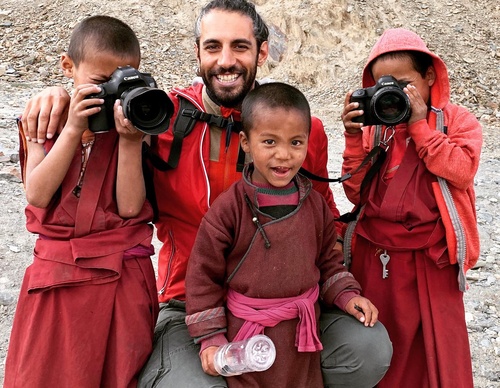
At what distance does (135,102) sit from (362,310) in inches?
44.5

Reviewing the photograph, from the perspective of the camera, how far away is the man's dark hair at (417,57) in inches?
91.8

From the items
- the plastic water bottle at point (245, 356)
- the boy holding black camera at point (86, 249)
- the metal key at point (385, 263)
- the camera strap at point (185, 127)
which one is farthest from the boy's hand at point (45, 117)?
the metal key at point (385, 263)

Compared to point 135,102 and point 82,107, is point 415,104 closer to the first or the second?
point 135,102

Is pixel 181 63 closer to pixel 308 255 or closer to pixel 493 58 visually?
pixel 493 58

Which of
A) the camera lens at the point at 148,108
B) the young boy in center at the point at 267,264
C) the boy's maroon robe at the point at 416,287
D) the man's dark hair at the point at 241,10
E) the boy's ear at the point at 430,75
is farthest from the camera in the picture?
the man's dark hair at the point at 241,10

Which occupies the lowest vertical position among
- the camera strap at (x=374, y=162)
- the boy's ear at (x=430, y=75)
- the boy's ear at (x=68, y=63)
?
the camera strap at (x=374, y=162)

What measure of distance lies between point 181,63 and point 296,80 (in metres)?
2.08

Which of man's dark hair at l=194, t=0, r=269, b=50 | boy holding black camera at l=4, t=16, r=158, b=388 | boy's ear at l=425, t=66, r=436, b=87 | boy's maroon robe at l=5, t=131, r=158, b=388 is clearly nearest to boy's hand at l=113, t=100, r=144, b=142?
boy holding black camera at l=4, t=16, r=158, b=388

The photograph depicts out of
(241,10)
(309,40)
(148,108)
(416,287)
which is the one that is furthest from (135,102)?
(309,40)

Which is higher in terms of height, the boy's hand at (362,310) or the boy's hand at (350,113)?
the boy's hand at (350,113)

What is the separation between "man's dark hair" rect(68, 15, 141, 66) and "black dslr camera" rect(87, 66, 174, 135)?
4.7 inches

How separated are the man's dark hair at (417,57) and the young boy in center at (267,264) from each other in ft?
1.56

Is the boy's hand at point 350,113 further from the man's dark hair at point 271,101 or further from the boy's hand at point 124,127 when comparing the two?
the boy's hand at point 124,127

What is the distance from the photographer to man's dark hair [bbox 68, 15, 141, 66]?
2059 mm
